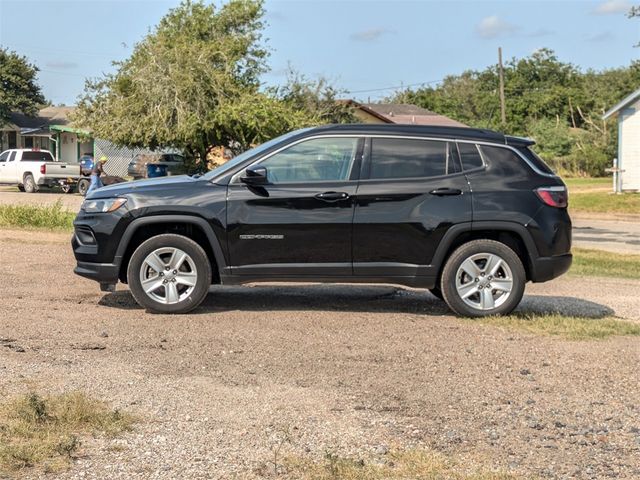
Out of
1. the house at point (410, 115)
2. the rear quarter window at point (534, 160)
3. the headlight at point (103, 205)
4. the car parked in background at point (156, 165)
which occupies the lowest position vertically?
the headlight at point (103, 205)

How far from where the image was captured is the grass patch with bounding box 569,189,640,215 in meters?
31.3

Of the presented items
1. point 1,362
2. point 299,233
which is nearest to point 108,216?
point 299,233

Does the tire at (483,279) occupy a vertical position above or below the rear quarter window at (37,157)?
below

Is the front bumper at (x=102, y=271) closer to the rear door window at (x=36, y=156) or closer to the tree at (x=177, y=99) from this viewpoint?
the tree at (x=177, y=99)

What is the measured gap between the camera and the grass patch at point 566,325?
830 centimetres

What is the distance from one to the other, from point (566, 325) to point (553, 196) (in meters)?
1.25

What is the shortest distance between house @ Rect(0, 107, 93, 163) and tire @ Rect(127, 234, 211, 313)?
44.0 m

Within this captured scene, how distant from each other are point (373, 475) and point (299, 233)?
4.46 metres

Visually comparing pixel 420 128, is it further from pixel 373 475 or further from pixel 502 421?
pixel 373 475

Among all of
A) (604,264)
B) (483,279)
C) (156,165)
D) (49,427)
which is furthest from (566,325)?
(156,165)

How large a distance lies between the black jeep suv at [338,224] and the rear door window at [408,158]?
0.01 metres

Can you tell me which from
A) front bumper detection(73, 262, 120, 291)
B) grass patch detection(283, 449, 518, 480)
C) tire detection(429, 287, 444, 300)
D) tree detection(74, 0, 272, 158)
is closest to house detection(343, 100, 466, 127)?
tree detection(74, 0, 272, 158)

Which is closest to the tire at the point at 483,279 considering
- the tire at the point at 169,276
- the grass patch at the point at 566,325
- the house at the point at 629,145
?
the grass patch at the point at 566,325

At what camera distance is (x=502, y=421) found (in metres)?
5.61
